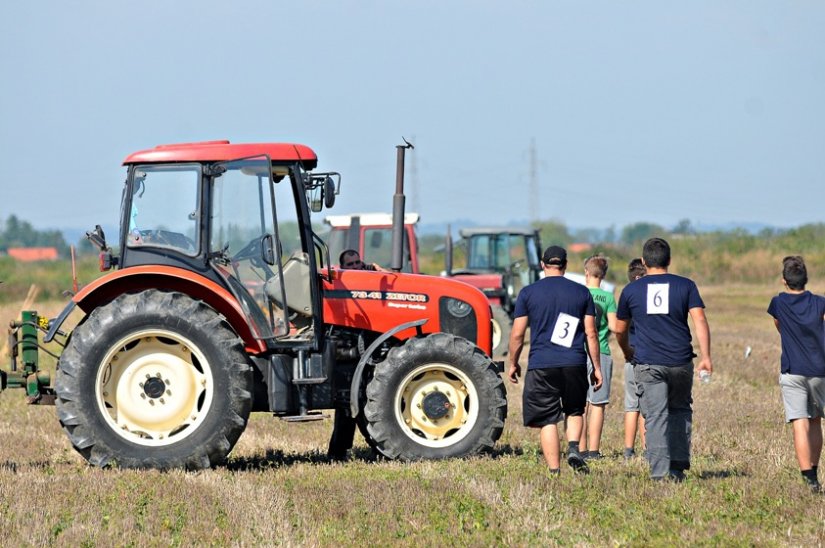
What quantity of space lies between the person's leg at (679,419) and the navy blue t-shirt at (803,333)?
0.65 m

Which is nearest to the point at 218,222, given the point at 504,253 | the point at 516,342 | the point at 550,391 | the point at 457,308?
the point at 457,308

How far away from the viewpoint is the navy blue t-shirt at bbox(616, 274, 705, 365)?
27.7 feet

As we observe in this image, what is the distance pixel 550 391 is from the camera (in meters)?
8.47

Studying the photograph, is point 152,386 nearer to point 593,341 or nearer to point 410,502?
point 410,502

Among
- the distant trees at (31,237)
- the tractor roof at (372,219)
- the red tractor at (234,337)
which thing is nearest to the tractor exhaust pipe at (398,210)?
the red tractor at (234,337)

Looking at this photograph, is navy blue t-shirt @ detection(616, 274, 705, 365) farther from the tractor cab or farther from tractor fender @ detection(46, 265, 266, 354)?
tractor fender @ detection(46, 265, 266, 354)

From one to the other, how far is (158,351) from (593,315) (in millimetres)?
3146

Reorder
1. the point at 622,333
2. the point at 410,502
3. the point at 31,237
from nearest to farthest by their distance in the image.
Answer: the point at 410,502 < the point at 622,333 < the point at 31,237

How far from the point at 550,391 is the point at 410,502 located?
4.71 ft

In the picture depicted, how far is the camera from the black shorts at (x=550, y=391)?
333 inches

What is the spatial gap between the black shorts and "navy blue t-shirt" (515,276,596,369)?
→ 0.05 m

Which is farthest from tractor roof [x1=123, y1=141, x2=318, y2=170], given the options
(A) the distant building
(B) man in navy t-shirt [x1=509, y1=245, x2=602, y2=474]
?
(A) the distant building

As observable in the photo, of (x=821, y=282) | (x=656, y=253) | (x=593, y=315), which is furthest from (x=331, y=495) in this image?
(x=821, y=282)

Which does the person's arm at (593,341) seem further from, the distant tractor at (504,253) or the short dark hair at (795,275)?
the distant tractor at (504,253)
